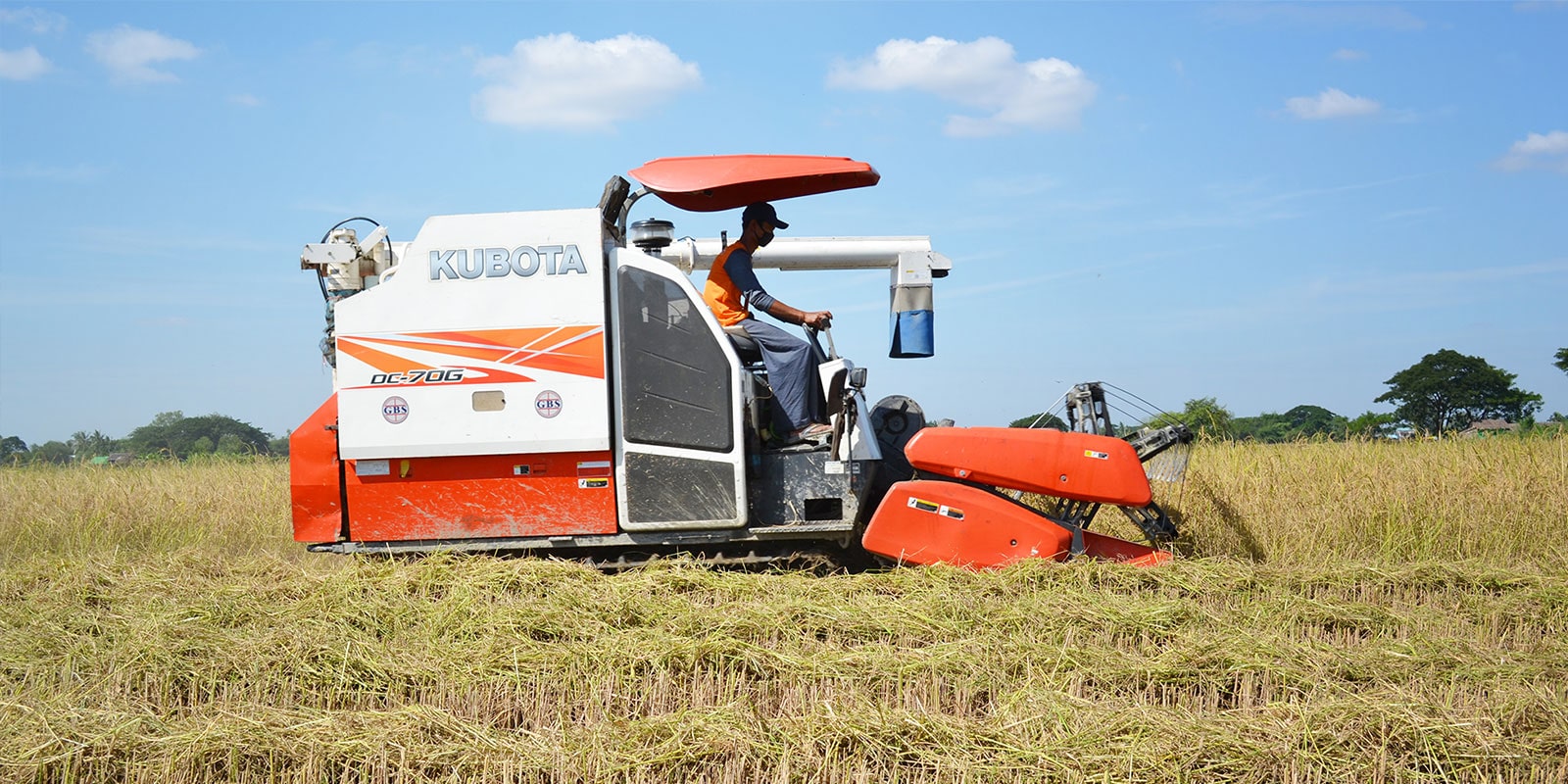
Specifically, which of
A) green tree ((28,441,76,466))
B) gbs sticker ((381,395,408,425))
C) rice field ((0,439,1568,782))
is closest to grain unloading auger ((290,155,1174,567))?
gbs sticker ((381,395,408,425))

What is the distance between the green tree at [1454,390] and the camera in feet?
64.1

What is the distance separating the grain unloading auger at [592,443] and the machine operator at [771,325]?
5.3 inches

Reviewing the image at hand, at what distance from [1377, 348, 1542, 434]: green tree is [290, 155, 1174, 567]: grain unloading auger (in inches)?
629

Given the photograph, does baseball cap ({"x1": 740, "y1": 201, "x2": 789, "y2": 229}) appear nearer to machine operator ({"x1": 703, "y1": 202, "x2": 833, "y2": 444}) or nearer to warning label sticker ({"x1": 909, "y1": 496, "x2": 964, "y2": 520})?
machine operator ({"x1": 703, "y1": 202, "x2": 833, "y2": 444})

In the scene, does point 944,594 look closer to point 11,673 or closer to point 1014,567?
point 1014,567

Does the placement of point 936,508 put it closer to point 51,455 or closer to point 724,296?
point 724,296

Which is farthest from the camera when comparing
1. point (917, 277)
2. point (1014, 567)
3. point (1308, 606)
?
point (917, 277)

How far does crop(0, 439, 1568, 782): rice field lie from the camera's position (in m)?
3.70

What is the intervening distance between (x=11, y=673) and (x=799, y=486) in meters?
3.60

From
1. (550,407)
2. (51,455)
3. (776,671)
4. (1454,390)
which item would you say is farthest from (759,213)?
(1454,390)

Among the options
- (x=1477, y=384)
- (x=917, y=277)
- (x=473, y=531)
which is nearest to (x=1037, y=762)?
(x=473, y=531)

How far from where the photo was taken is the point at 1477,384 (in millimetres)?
20469

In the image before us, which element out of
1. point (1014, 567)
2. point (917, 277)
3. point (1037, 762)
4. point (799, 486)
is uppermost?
point (917, 277)

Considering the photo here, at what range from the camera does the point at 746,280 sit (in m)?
6.36
